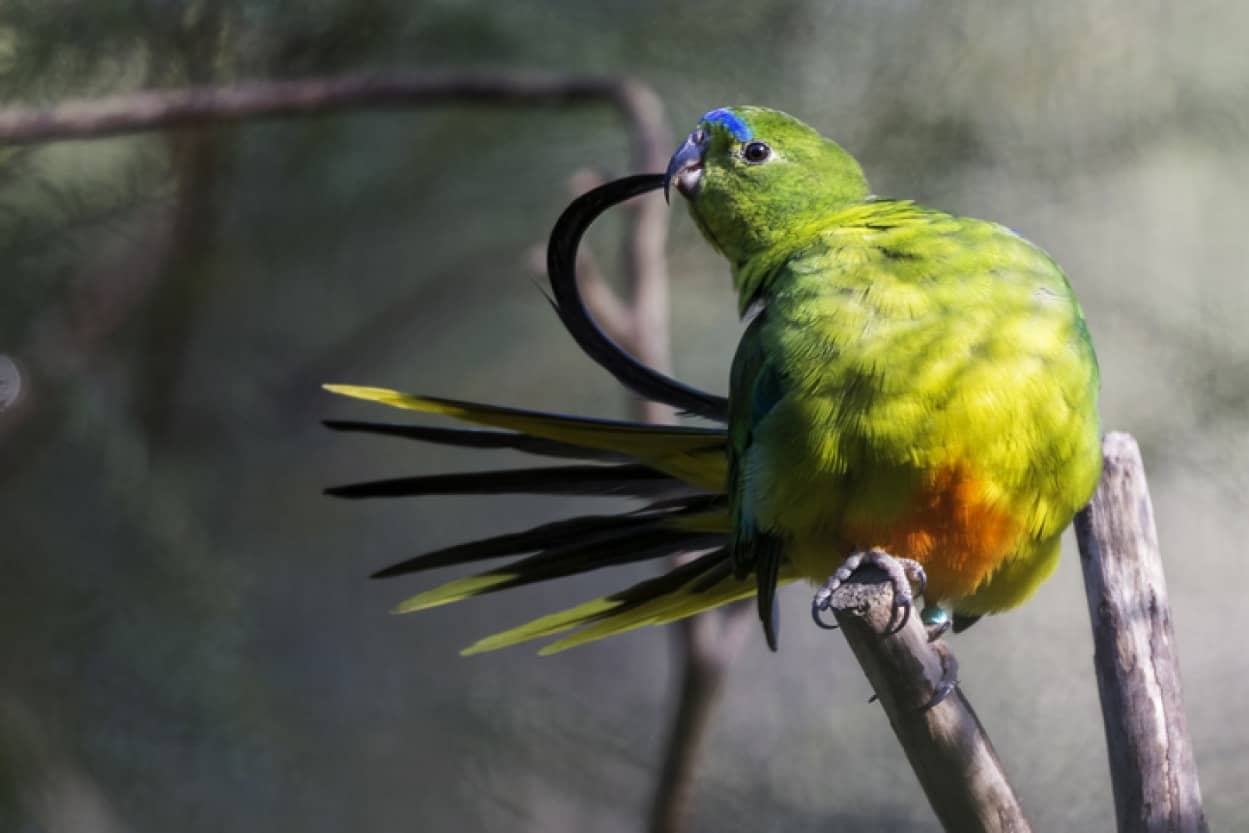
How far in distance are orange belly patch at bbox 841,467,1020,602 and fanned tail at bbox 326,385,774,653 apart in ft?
0.61

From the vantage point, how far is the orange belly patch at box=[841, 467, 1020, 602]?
4.25 ft

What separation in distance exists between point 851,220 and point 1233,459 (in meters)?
1.10

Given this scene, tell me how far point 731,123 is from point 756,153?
0.16ft

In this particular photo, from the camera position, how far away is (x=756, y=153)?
1642 millimetres

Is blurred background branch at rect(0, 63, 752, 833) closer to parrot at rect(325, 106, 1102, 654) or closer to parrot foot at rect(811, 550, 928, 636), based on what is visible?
parrot at rect(325, 106, 1102, 654)

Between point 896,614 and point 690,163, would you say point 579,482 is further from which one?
point 896,614

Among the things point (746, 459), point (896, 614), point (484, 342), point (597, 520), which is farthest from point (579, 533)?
point (484, 342)

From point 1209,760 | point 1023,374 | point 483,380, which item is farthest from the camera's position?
point 483,380

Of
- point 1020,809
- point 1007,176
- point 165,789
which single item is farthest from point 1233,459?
point 165,789

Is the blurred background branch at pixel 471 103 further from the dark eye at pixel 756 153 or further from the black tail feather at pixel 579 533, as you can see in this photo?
the dark eye at pixel 756 153

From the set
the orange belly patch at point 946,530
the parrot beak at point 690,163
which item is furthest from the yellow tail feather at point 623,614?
the parrot beak at point 690,163

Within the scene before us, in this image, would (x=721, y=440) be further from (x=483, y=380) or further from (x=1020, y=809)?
(x=483, y=380)

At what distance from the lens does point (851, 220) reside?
1.51 metres

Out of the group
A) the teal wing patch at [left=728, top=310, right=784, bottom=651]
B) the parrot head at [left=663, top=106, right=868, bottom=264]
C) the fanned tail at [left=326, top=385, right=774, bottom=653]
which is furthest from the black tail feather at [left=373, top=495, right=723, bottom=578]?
the parrot head at [left=663, top=106, right=868, bottom=264]
